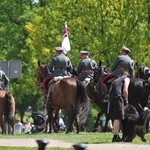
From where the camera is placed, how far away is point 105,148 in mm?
15383

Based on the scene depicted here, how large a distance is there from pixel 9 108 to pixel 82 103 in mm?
2148

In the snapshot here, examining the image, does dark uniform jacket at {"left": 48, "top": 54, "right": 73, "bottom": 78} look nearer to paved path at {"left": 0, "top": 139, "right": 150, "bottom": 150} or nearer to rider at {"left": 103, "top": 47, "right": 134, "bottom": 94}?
→ rider at {"left": 103, "top": 47, "right": 134, "bottom": 94}

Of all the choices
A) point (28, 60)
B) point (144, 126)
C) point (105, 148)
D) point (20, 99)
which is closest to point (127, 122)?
point (144, 126)

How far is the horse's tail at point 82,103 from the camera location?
22.4 meters

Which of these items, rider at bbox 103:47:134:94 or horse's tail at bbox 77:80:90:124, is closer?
rider at bbox 103:47:134:94

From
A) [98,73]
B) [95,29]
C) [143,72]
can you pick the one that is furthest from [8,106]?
[95,29]

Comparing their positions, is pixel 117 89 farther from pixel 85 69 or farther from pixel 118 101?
pixel 85 69

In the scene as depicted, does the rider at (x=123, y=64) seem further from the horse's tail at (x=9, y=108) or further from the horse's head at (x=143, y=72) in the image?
the horse's tail at (x=9, y=108)

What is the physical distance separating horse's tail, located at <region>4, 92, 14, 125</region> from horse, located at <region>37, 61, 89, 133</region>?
1.37m

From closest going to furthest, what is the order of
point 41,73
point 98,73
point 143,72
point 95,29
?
point 143,72 → point 98,73 → point 41,73 → point 95,29

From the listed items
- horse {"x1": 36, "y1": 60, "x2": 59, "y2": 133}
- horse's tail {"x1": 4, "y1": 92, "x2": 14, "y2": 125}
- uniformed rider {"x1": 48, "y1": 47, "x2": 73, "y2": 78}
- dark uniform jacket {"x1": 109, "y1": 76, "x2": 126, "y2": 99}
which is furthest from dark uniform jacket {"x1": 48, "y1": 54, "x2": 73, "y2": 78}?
dark uniform jacket {"x1": 109, "y1": 76, "x2": 126, "y2": 99}

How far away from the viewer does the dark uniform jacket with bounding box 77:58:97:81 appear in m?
24.5

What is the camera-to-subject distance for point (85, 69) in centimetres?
2455

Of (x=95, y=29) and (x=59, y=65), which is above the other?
(x=95, y=29)
